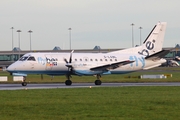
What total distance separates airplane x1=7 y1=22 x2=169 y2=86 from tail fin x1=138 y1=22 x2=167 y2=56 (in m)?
0.12

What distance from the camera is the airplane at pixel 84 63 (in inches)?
1971

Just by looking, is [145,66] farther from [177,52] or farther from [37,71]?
[177,52]

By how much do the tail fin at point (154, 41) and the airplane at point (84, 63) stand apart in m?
0.12

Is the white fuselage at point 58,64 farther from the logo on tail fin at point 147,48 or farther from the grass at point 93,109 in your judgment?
the grass at point 93,109

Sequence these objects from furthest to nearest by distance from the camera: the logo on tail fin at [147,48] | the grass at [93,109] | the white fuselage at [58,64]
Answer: the logo on tail fin at [147,48], the white fuselage at [58,64], the grass at [93,109]

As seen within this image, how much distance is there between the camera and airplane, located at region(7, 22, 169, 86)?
50.1m

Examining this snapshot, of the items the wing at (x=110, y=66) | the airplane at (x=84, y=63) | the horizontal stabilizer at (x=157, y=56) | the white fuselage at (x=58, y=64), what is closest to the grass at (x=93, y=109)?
the white fuselage at (x=58, y=64)

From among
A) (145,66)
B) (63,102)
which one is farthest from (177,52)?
(63,102)

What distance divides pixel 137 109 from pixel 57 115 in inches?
172

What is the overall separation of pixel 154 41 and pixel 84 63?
10.7 meters

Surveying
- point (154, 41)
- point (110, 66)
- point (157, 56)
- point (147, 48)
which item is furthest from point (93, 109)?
point (154, 41)

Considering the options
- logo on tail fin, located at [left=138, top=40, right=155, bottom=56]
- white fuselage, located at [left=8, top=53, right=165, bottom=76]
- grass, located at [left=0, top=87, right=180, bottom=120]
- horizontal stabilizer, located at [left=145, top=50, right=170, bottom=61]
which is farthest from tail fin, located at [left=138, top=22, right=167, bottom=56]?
grass, located at [left=0, top=87, right=180, bottom=120]

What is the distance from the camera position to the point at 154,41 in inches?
2295

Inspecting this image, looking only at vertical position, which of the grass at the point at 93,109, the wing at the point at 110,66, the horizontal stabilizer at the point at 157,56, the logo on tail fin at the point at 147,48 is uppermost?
the logo on tail fin at the point at 147,48
